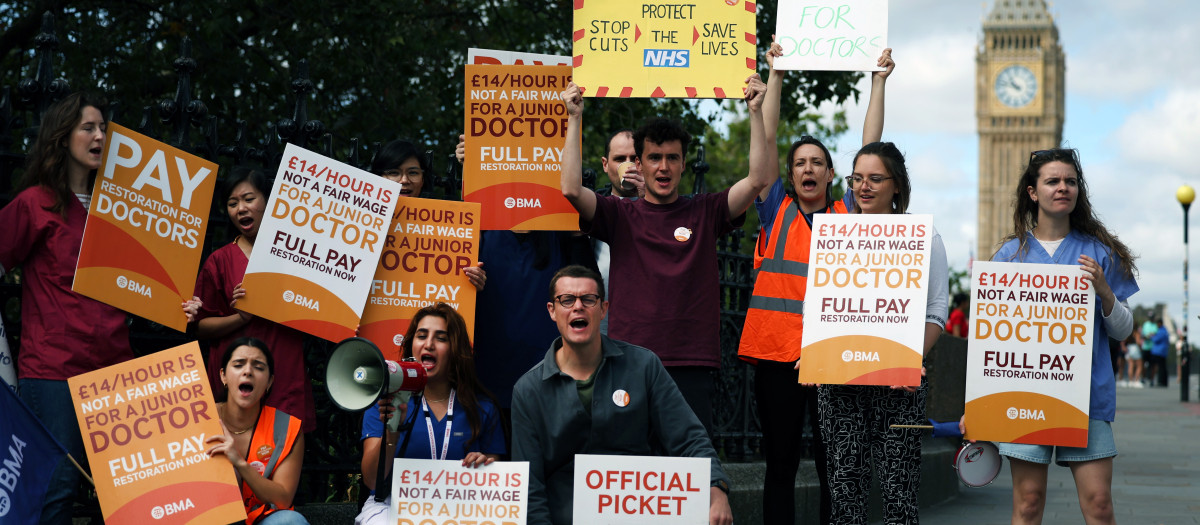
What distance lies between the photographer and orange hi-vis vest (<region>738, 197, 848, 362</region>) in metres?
5.55

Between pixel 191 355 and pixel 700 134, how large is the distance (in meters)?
9.30

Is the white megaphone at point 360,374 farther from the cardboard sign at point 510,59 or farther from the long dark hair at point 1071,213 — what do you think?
the long dark hair at point 1071,213

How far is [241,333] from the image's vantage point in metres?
5.40

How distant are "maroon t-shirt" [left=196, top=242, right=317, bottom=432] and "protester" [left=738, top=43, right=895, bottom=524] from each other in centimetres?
198

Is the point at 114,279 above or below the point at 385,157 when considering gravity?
below

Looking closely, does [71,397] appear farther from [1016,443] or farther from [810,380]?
[1016,443]

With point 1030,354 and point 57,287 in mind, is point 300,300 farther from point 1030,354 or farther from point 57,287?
point 1030,354

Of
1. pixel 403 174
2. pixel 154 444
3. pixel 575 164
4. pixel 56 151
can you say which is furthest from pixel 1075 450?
pixel 56 151

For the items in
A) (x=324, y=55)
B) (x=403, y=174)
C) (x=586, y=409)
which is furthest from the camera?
(x=324, y=55)

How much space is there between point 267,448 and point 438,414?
0.70 metres

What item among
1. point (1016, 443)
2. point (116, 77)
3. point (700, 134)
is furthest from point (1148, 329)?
point (1016, 443)

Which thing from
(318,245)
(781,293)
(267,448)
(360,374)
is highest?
(318,245)

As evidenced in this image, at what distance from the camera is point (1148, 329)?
31938mm

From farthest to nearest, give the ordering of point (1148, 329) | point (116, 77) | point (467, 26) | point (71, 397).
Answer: point (1148, 329) → point (467, 26) → point (116, 77) → point (71, 397)
